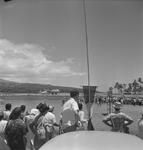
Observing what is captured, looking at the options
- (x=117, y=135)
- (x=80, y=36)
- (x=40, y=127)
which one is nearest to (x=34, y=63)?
(x=80, y=36)

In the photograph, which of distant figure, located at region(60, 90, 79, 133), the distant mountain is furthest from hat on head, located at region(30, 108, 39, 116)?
the distant mountain

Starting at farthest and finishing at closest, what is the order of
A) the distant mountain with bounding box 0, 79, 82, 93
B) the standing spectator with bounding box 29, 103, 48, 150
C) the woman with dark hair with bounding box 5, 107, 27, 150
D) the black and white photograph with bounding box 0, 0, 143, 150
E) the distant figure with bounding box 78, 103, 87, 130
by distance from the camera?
the distant mountain with bounding box 0, 79, 82, 93
the black and white photograph with bounding box 0, 0, 143, 150
the distant figure with bounding box 78, 103, 87, 130
the standing spectator with bounding box 29, 103, 48, 150
the woman with dark hair with bounding box 5, 107, 27, 150

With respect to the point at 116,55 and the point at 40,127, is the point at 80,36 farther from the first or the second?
the point at 40,127

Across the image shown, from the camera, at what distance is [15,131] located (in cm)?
280

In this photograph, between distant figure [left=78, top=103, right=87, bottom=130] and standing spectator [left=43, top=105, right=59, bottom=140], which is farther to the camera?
distant figure [left=78, top=103, right=87, bottom=130]

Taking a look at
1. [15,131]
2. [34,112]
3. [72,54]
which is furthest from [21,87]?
[15,131]

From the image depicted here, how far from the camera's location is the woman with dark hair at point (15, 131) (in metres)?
2.80

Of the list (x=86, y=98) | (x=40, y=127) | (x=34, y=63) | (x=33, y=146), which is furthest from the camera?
(x=34, y=63)

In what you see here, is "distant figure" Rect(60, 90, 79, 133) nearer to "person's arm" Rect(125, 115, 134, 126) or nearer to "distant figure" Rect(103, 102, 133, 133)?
"distant figure" Rect(103, 102, 133, 133)

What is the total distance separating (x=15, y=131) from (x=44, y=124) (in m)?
0.42

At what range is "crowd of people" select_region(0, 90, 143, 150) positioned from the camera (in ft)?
9.28

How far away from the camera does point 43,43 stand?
171 inches

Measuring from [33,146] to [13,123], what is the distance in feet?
2.28

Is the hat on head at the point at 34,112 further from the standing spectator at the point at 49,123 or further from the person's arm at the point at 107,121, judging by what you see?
the person's arm at the point at 107,121
